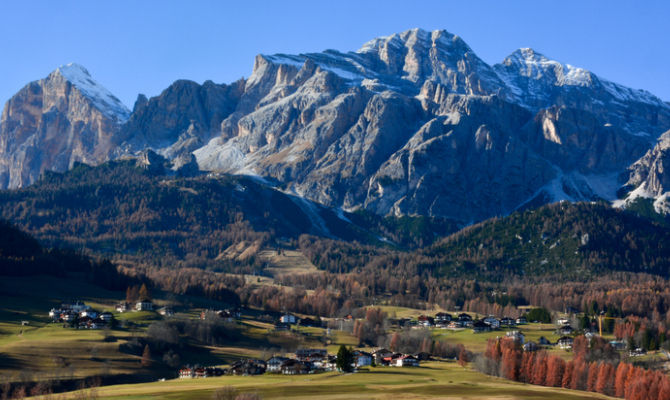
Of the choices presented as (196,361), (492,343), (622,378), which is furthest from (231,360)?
(622,378)

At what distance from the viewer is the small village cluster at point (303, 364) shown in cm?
16825

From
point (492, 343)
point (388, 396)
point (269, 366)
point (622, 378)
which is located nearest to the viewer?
point (388, 396)

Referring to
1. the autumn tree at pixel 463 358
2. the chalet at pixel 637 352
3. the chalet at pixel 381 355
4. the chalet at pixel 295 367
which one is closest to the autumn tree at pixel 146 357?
the chalet at pixel 295 367

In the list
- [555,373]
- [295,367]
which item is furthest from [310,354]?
[555,373]

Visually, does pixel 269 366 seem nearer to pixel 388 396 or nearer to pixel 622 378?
pixel 388 396

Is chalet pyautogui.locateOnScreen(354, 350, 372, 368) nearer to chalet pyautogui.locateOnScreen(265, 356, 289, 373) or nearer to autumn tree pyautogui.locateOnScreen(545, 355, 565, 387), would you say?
chalet pyautogui.locateOnScreen(265, 356, 289, 373)

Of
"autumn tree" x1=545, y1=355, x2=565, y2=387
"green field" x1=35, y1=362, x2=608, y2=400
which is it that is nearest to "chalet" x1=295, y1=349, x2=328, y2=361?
"green field" x1=35, y1=362, x2=608, y2=400

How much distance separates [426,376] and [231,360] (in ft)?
155

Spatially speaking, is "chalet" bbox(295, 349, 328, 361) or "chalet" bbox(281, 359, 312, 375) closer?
"chalet" bbox(281, 359, 312, 375)

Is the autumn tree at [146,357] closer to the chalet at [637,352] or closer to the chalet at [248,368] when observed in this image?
the chalet at [248,368]

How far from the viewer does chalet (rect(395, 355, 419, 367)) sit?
18288 cm

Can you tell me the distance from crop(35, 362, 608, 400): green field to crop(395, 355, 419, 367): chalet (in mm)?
14225

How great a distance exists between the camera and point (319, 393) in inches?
5246

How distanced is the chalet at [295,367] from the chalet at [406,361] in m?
21.7
